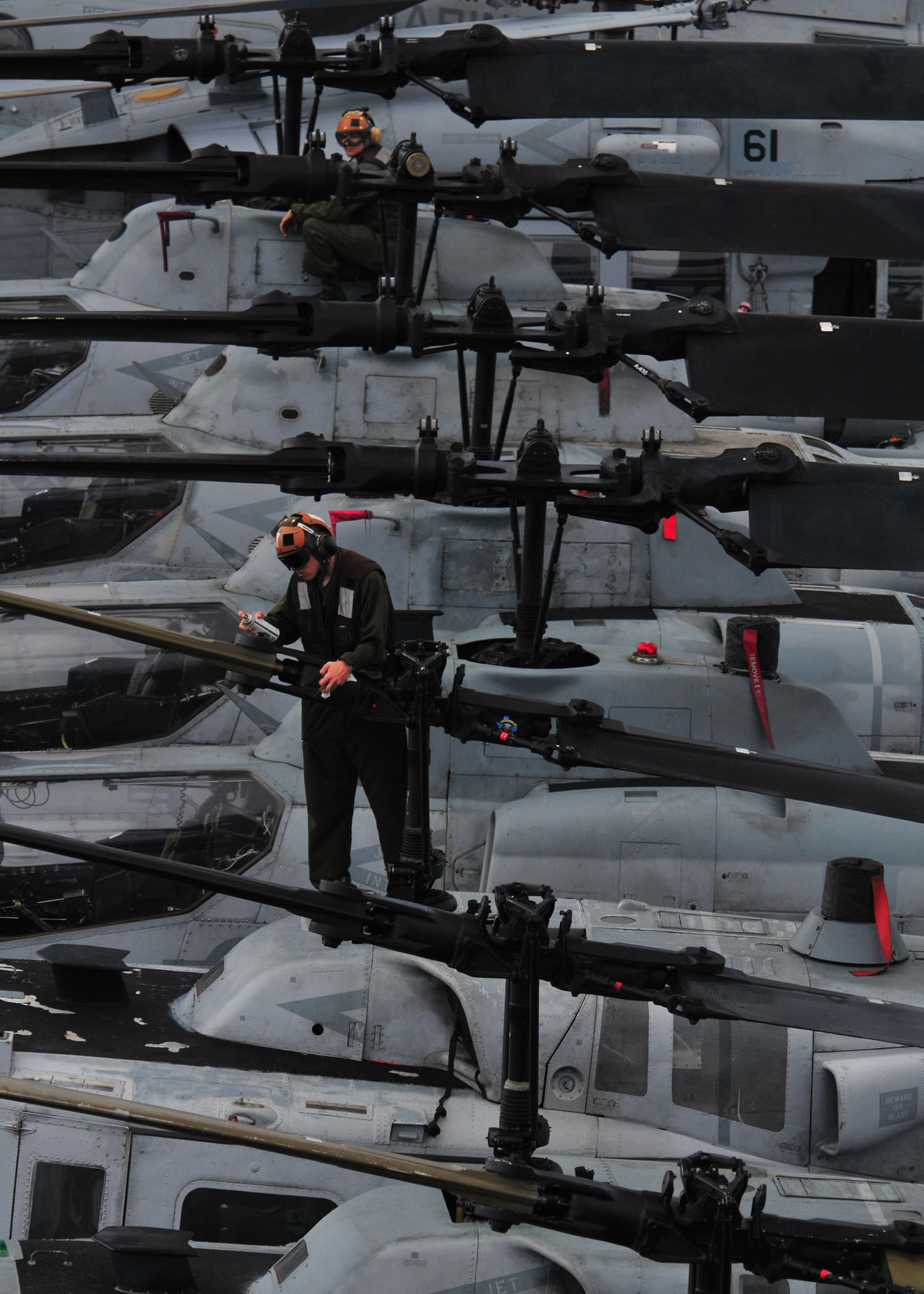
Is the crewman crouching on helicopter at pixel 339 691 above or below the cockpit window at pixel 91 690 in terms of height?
above

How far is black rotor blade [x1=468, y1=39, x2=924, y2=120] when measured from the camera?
745 centimetres

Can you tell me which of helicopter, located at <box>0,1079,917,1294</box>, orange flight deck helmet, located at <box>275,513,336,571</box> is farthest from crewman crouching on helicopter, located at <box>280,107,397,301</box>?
helicopter, located at <box>0,1079,917,1294</box>

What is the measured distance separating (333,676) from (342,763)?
1.49 metres

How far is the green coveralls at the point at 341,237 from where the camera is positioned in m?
13.8

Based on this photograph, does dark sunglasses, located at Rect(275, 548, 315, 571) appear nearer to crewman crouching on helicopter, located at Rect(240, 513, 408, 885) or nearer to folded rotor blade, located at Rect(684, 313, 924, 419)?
crewman crouching on helicopter, located at Rect(240, 513, 408, 885)

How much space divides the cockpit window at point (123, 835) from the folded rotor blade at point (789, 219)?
4423 millimetres

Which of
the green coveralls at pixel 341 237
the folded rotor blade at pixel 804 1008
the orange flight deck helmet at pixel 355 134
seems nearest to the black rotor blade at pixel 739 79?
the folded rotor blade at pixel 804 1008

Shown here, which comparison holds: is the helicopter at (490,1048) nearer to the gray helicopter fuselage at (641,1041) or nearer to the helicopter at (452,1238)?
the gray helicopter fuselage at (641,1041)

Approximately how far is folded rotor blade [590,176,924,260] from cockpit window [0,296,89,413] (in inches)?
360

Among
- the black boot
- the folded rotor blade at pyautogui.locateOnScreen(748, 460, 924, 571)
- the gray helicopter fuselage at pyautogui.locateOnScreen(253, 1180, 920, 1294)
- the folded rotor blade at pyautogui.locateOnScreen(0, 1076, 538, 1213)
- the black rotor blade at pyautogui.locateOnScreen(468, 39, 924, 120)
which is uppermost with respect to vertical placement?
the black rotor blade at pyautogui.locateOnScreen(468, 39, 924, 120)

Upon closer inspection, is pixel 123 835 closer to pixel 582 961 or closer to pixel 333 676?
pixel 333 676

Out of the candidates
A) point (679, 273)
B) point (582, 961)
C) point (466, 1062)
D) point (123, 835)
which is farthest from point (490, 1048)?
point (679, 273)

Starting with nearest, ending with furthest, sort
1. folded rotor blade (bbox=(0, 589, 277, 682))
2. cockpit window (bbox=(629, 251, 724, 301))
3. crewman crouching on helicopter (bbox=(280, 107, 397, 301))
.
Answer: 1. folded rotor blade (bbox=(0, 589, 277, 682))
2. crewman crouching on helicopter (bbox=(280, 107, 397, 301))
3. cockpit window (bbox=(629, 251, 724, 301))

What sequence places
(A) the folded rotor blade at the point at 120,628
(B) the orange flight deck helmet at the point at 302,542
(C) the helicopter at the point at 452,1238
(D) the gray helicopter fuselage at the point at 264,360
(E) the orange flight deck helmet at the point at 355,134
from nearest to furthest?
(C) the helicopter at the point at 452,1238 → (A) the folded rotor blade at the point at 120,628 → (B) the orange flight deck helmet at the point at 302,542 → (E) the orange flight deck helmet at the point at 355,134 → (D) the gray helicopter fuselage at the point at 264,360
